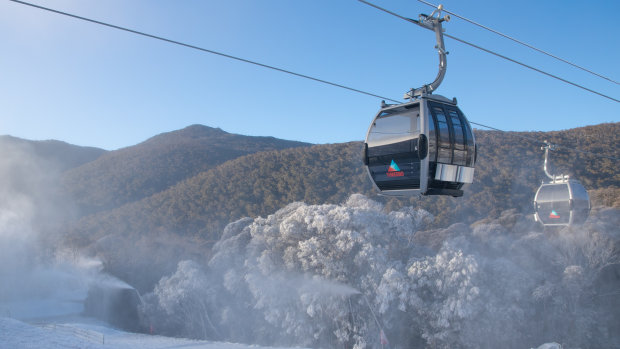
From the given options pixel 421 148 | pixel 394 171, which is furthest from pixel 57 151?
pixel 421 148

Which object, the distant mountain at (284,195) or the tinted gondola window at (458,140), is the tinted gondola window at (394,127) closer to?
the tinted gondola window at (458,140)

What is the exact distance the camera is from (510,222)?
27719mm

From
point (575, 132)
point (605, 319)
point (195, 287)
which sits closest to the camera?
point (605, 319)

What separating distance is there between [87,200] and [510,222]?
3972 centimetres

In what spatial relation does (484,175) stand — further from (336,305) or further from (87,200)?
(87,200)

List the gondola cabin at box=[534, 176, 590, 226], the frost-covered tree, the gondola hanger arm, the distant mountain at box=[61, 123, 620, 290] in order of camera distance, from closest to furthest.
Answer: the gondola hanger arm → the gondola cabin at box=[534, 176, 590, 226] → the frost-covered tree → the distant mountain at box=[61, 123, 620, 290]

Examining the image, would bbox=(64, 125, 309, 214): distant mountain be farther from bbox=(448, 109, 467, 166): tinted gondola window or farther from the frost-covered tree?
bbox=(448, 109, 467, 166): tinted gondola window

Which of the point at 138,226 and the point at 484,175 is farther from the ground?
the point at 484,175

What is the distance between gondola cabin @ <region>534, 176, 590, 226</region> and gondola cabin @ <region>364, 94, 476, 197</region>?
263 inches

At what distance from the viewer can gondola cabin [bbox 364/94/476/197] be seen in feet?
20.9

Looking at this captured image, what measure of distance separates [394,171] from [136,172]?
168ft

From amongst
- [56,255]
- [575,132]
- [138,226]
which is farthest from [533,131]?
[56,255]

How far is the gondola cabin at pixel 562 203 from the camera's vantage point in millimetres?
11875

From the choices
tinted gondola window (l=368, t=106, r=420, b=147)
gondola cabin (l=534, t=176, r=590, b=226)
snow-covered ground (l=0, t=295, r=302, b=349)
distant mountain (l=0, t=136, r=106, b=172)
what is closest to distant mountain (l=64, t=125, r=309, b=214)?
distant mountain (l=0, t=136, r=106, b=172)
